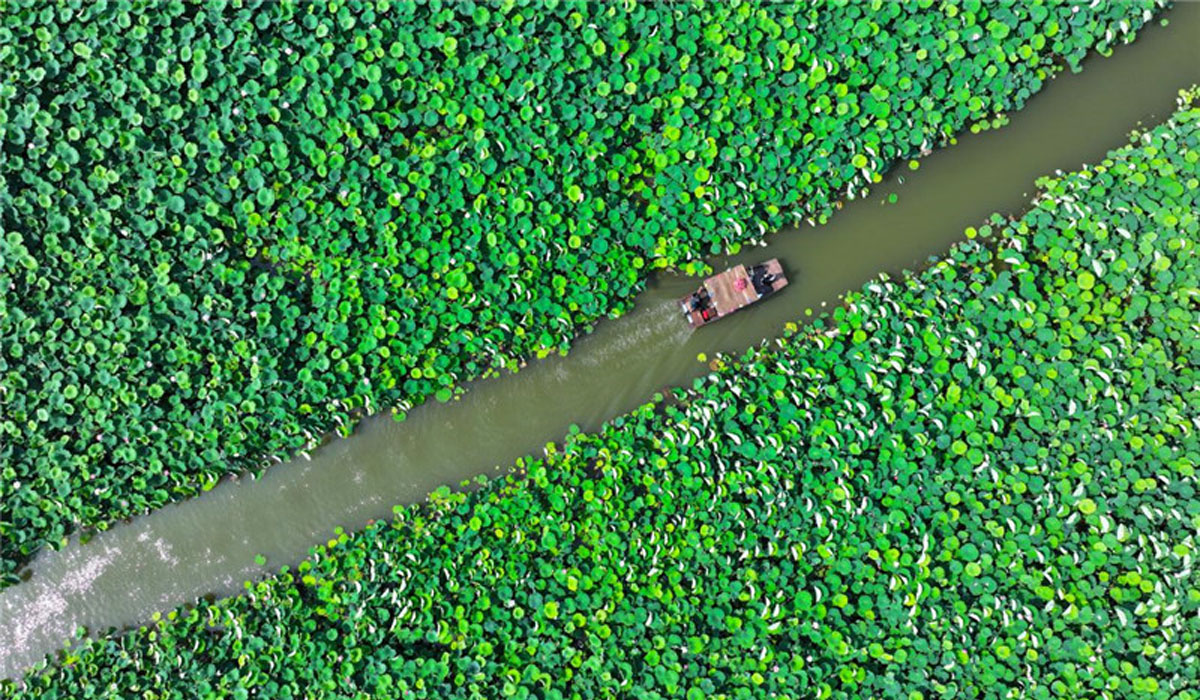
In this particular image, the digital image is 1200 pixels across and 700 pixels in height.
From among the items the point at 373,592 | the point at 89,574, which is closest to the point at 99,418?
the point at 89,574

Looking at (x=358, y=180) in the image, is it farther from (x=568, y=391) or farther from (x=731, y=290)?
(x=731, y=290)

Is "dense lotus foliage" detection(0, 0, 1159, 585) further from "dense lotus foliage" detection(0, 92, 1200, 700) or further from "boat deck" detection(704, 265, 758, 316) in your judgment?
"dense lotus foliage" detection(0, 92, 1200, 700)

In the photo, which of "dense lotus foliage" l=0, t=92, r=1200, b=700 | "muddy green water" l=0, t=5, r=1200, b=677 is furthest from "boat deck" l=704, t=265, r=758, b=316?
"dense lotus foliage" l=0, t=92, r=1200, b=700

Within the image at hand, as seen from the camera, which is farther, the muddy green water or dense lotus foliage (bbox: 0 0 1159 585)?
the muddy green water

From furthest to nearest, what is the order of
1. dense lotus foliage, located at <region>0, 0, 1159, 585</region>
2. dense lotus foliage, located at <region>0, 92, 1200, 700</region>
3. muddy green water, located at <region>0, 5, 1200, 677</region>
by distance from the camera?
muddy green water, located at <region>0, 5, 1200, 677</region> → dense lotus foliage, located at <region>0, 0, 1159, 585</region> → dense lotus foliage, located at <region>0, 92, 1200, 700</region>

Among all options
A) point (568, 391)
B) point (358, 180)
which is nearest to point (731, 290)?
point (568, 391)

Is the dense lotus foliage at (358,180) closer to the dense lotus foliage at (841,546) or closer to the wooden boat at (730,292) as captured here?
the wooden boat at (730,292)
